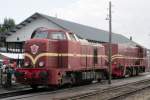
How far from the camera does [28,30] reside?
4603 centimetres

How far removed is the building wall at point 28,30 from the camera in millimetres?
45044

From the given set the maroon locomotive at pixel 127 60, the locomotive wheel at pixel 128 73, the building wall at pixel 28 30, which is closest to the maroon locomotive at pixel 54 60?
the maroon locomotive at pixel 127 60

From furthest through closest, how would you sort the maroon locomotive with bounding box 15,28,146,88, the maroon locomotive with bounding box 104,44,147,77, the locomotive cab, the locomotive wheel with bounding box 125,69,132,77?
the locomotive wheel with bounding box 125,69,132,77 → the maroon locomotive with bounding box 104,44,147,77 → the maroon locomotive with bounding box 15,28,146,88 → the locomotive cab

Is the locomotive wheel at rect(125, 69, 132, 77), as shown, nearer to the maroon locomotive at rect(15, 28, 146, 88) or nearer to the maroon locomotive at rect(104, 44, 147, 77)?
the maroon locomotive at rect(104, 44, 147, 77)

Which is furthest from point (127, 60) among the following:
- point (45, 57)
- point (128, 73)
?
point (45, 57)

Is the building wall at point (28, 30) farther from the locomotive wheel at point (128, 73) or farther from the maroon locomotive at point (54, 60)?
the maroon locomotive at point (54, 60)

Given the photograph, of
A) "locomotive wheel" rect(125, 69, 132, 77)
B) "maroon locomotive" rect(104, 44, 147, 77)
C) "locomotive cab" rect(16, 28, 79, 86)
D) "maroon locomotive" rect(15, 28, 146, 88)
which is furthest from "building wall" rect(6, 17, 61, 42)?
"locomotive cab" rect(16, 28, 79, 86)

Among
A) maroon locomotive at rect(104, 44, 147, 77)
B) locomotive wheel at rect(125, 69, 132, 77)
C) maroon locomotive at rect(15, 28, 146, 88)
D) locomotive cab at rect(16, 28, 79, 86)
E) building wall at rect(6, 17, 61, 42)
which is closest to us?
locomotive cab at rect(16, 28, 79, 86)

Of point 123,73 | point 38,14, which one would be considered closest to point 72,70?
point 123,73

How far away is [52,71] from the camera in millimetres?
21922

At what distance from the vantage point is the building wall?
45.0 m

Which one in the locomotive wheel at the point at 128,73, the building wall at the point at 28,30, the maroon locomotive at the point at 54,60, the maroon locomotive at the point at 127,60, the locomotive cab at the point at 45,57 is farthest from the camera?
the building wall at the point at 28,30

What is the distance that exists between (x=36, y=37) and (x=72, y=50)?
90.9 inches

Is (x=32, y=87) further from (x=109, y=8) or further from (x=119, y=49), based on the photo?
(x=119, y=49)
